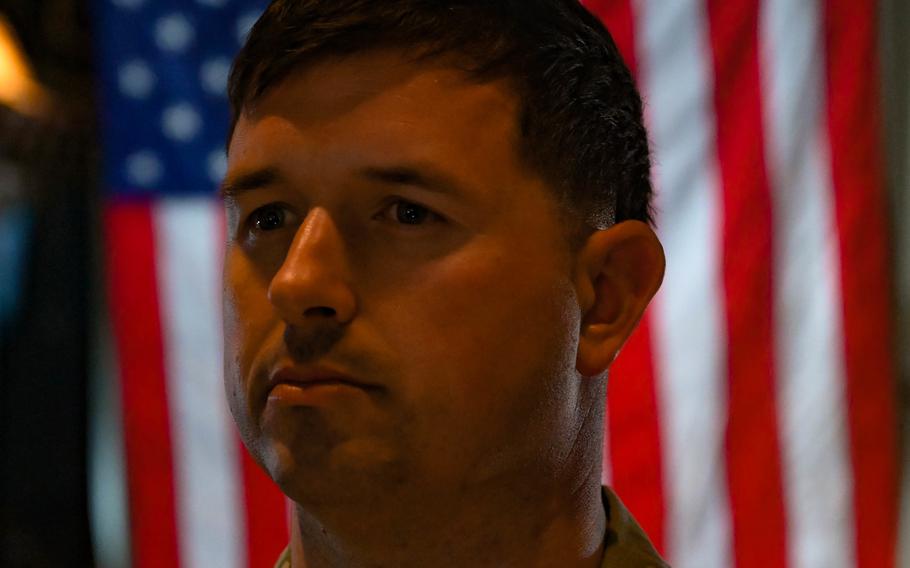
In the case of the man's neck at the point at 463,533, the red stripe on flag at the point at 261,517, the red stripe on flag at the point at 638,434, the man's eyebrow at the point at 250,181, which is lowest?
the red stripe on flag at the point at 261,517

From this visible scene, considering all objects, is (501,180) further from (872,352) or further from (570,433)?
(872,352)

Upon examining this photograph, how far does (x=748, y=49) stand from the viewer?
6.30 feet

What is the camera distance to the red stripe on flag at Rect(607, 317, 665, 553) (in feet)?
6.36

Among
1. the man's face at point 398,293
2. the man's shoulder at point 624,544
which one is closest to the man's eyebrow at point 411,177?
the man's face at point 398,293

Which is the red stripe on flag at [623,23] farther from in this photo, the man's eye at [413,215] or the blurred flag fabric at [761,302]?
the man's eye at [413,215]

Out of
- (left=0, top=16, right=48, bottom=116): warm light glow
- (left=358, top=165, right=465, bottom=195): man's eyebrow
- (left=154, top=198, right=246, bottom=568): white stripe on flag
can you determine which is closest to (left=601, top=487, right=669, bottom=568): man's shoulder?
(left=358, top=165, right=465, bottom=195): man's eyebrow

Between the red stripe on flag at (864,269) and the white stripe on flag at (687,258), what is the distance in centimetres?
23

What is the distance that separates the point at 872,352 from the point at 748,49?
1.96 feet

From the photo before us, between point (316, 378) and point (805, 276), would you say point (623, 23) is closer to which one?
point (805, 276)

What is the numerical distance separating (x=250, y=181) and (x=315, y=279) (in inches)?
5.5

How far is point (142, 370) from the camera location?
2053mm

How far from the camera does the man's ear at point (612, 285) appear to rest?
887 millimetres

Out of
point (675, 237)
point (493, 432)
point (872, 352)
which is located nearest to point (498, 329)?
point (493, 432)

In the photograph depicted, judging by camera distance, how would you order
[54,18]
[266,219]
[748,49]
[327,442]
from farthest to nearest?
[54,18], [748,49], [266,219], [327,442]
